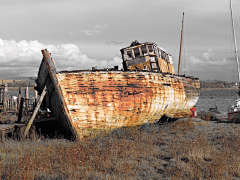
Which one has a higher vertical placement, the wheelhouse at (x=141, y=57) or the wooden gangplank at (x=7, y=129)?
the wheelhouse at (x=141, y=57)

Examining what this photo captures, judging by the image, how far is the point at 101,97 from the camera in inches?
346

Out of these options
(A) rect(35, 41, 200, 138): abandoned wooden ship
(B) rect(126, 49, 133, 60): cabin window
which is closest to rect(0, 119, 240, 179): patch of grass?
(A) rect(35, 41, 200, 138): abandoned wooden ship

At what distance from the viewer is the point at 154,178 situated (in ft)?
18.2

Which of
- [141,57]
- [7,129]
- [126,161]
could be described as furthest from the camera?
[141,57]

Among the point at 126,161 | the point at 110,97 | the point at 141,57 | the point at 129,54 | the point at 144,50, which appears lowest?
the point at 126,161

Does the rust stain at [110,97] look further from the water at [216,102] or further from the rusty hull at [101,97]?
the water at [216,102]

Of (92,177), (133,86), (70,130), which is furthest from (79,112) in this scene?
(92,177)

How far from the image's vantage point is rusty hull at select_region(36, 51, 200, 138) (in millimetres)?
→ 8609

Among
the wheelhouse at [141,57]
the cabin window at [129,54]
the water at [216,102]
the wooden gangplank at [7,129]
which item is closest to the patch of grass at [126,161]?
the wooden gangplank at [7,129]

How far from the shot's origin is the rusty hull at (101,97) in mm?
8609

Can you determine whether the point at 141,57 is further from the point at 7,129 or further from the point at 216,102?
the point at 216,102

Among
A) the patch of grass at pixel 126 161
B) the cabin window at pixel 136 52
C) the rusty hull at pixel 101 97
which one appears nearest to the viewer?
the patch of grass at pixel 126 161

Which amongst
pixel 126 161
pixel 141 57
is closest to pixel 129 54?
pixel 141 57

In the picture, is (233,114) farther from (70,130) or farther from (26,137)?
(26,137)
